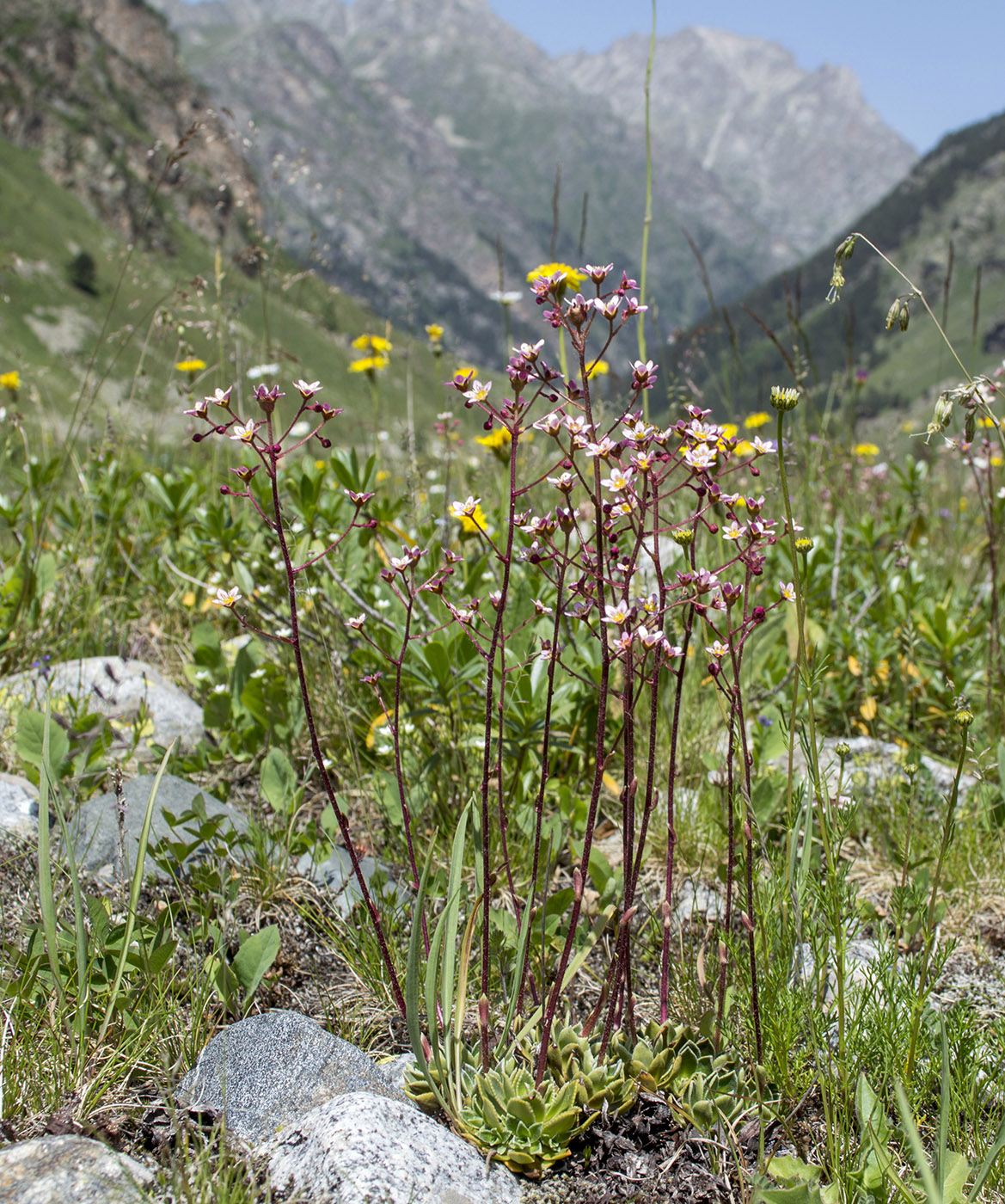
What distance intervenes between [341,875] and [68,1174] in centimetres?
108

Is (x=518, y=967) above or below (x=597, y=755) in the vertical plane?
below

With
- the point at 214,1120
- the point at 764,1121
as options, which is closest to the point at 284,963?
the point at 214,1120

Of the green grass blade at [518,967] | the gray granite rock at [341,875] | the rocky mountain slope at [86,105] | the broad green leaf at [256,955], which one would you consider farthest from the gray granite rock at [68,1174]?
the rocky mountain slope at [86,105]

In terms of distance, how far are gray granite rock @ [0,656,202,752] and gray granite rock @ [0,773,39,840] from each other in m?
0.46

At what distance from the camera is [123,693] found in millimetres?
3365

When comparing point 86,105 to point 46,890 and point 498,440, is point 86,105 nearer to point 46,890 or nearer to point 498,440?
point 498,440

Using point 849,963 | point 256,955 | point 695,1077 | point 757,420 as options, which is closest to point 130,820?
point 256,955

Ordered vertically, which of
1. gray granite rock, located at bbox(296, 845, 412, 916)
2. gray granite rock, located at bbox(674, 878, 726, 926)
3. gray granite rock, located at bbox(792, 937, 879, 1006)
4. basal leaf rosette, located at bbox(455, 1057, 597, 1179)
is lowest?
basal leaf rosette, located at bbox(455, 1057, 597, 1179)

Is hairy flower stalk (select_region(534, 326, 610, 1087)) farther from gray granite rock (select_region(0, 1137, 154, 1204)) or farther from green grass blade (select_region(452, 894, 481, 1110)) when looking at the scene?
gray granite rock (select_region(0, 1137, 154, 1204))

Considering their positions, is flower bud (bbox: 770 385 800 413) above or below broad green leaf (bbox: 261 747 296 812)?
above

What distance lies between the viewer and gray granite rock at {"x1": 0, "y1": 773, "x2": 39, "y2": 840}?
97.1 inches

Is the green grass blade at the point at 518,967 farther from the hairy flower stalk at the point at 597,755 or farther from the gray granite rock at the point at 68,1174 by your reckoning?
the gray granite rock at the point at 68,1174

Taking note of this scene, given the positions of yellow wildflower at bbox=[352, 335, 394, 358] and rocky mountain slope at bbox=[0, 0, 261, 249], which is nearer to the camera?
yellow wildflower at bbox=[352, 335, 394, 358]

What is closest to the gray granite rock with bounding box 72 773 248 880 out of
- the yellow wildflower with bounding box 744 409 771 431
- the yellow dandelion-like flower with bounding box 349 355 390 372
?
the yellow dandelion-like flower with bounding box 349 355 390 372
